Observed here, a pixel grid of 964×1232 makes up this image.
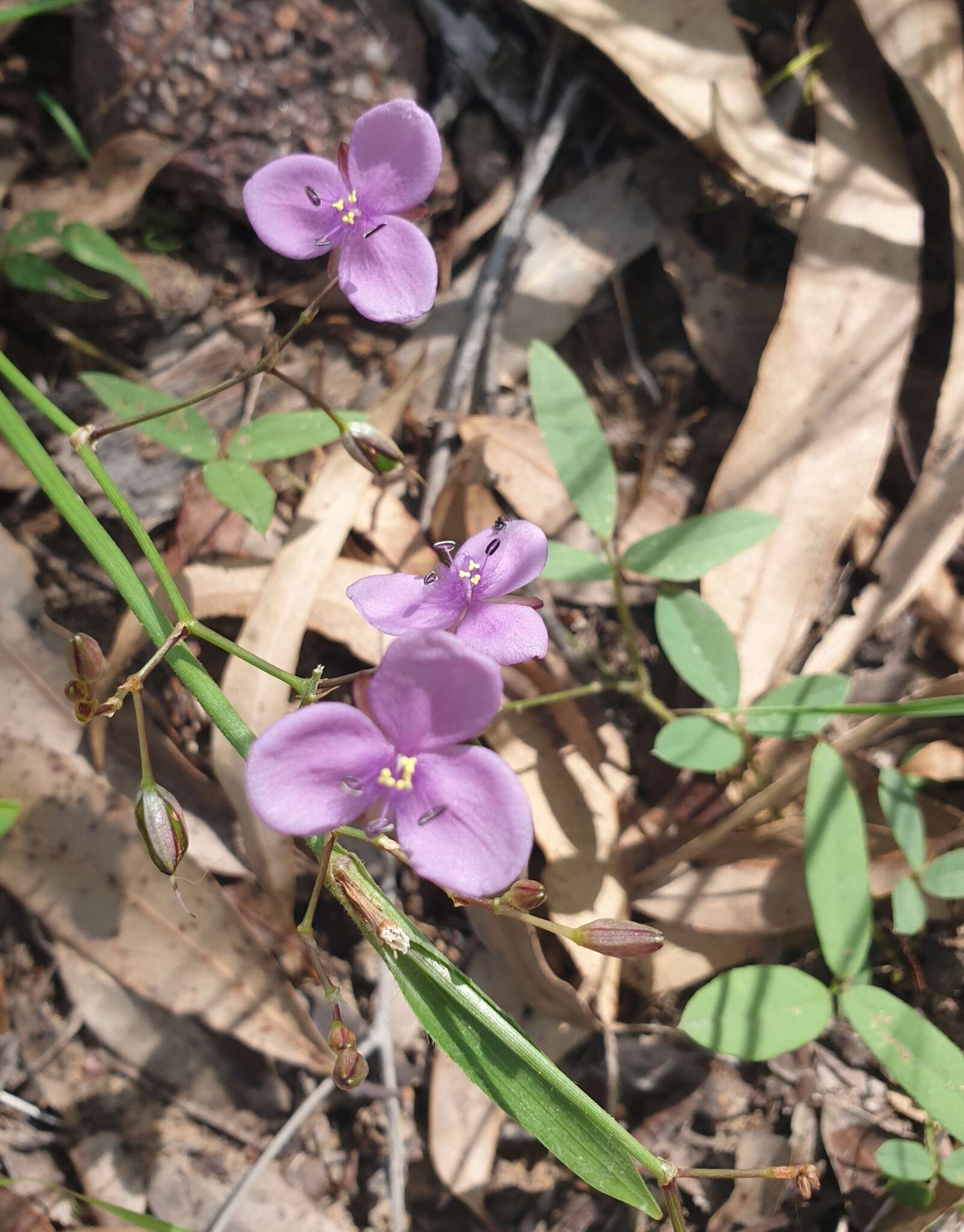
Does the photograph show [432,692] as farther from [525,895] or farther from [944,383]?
[944,383]

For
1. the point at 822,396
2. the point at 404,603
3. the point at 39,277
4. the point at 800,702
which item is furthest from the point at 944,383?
the point at 39,277

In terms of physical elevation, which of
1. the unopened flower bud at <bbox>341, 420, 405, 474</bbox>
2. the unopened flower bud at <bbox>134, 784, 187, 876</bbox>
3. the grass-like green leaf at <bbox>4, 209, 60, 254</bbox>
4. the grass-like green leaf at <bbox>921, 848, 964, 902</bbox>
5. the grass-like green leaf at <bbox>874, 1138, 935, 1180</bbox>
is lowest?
the grass-like green leaf at <bbox>874, 1138, 935, 1180</bbox>

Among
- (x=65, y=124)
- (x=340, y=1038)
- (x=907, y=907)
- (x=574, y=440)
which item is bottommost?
(x=907, y=907)

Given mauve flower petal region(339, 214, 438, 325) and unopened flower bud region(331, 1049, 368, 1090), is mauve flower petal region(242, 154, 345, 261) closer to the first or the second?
mauve flower petal region(339, 214, 438, 325)

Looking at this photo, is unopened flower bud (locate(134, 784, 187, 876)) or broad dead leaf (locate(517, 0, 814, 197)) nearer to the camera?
unopened flower bud (locate(134, 784, 187, 876))

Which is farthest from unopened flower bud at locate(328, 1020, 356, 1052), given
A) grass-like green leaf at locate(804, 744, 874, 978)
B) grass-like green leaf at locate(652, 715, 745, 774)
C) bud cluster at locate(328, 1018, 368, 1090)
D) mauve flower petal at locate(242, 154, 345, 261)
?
mauve flower petal at locate(242, 154, 345, 261)

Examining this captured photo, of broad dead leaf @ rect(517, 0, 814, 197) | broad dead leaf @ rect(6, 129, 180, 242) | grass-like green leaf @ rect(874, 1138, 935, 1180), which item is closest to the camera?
grass-like green leaf @ rect(874, 1138, 935, 1180)

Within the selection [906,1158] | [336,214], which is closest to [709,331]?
[336,214]
